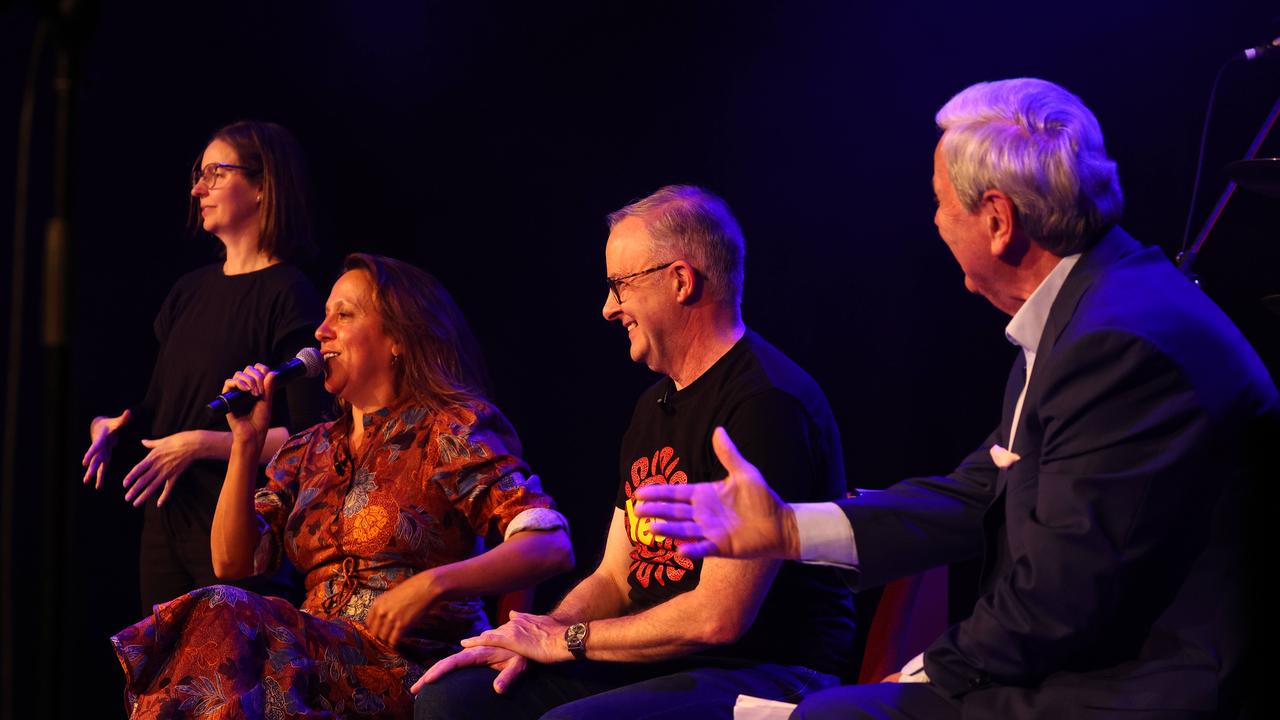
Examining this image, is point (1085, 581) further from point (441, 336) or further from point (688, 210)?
point (441, 336)

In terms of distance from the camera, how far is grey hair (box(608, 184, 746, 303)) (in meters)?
2.43

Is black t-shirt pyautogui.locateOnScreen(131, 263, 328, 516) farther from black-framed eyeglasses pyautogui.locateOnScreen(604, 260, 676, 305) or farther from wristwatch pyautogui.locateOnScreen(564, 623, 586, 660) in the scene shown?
wristwatch pyautogui.locateOnScreen(564, 623, 586, 660)

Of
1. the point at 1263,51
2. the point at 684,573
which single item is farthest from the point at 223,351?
the point at 1263,51

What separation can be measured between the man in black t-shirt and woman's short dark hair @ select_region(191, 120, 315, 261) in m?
1.11

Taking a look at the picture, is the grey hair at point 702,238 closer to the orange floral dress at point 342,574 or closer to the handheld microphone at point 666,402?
the handheld microphone at point 666,402

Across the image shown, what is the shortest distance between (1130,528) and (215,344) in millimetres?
2362

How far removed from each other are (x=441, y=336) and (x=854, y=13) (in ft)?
4.47

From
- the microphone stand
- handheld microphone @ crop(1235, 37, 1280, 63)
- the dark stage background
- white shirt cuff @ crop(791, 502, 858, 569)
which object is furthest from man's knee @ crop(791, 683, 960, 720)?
handheld microphone @ crop(1235, 37, 1280, 63)

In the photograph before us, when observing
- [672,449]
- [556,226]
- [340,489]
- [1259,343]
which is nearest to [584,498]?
Result: [556,226]

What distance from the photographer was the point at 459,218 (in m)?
3.75

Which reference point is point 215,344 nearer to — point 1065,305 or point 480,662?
point 480,662

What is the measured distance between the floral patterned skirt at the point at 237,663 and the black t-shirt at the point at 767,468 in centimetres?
59

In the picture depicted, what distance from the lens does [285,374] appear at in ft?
9.29

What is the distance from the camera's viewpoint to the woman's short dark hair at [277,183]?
321 cm
